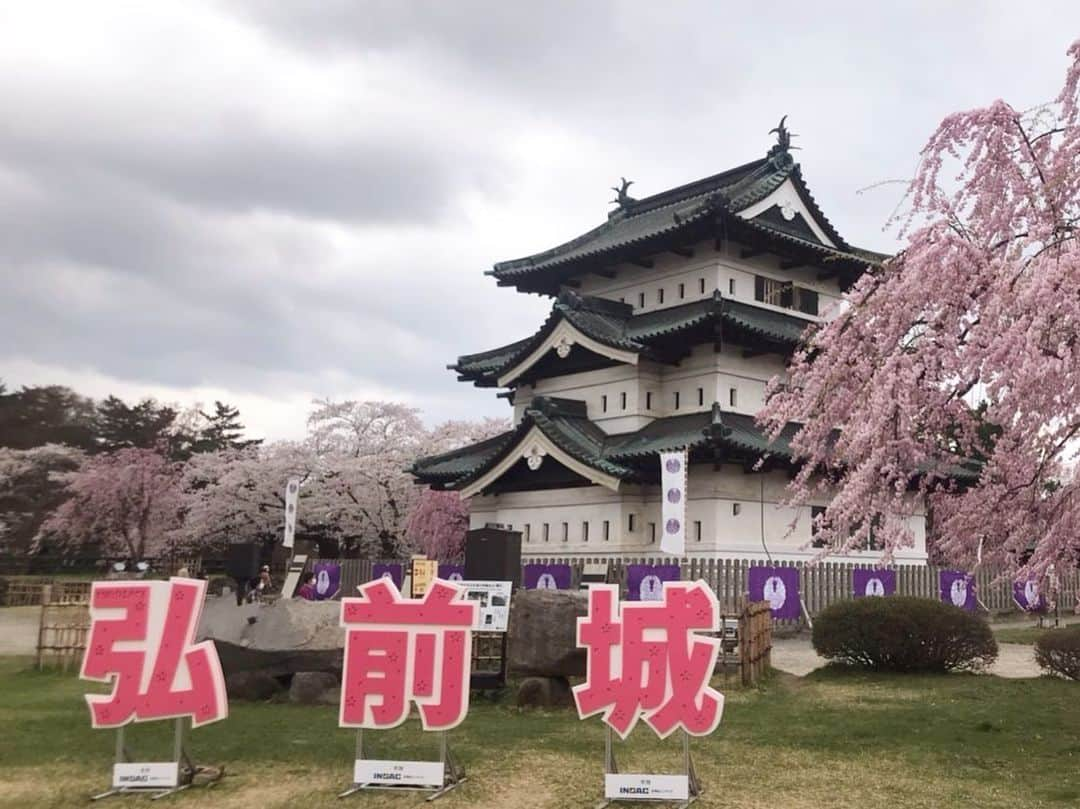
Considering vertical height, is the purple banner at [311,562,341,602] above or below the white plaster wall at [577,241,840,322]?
below

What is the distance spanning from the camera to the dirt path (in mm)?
19609

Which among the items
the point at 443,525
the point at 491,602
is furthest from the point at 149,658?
the point at 443,525

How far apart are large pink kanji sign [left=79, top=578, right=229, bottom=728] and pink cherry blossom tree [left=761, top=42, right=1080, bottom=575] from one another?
253 inches

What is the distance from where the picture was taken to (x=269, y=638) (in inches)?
488

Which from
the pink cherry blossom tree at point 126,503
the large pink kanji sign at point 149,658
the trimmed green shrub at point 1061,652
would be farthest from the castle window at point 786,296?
the pink cherry blossom tree at point 126,503

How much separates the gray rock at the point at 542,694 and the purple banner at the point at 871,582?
13.2m

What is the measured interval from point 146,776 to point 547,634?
202 inches

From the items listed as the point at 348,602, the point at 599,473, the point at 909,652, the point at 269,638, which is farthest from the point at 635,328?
the point at 348,602

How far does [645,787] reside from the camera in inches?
282

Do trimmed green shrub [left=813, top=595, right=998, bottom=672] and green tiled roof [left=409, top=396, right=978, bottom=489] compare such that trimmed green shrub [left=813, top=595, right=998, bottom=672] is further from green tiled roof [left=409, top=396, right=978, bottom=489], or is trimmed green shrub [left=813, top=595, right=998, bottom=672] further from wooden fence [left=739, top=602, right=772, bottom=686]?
green tiled roof [left=409, top=396, right=978, bottom=489]

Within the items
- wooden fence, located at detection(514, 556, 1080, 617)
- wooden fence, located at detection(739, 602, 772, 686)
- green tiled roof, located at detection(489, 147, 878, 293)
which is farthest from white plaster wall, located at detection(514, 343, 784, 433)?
wooden fence, located at detection(739, 602, 772, 686)

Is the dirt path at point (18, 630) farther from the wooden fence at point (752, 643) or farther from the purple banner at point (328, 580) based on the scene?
the wooden fence at point (752, 643)

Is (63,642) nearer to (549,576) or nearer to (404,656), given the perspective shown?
(549,576)

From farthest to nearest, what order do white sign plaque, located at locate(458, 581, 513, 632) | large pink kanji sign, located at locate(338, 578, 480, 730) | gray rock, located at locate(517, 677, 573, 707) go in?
white sign plaque, located at locate(458, 581, 513, 632)
gray rock, located at locate(517, 677, 573, 707)
large pink kanji sign, located at locate(338, 578, 480, 730)
